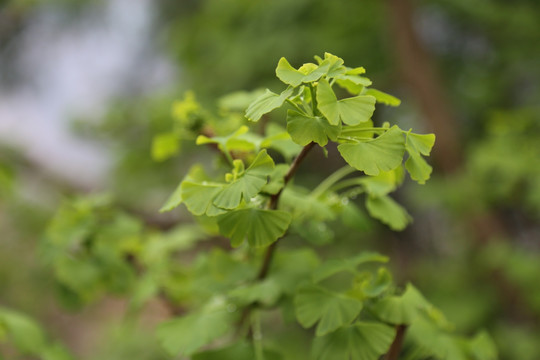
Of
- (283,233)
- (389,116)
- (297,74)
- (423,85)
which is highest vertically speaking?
(297,74)

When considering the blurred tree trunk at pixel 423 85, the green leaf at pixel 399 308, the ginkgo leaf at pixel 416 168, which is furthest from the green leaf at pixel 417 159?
the blurred tree trunk at pixel 423 85

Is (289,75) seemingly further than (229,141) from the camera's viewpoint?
No

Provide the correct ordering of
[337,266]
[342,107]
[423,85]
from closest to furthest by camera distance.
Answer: [342,107] → [337,266] → [423,85]

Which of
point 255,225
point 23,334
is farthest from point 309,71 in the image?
point 23,334

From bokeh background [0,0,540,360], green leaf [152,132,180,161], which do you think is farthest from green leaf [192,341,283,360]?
bokeh background [0,0,540,360]

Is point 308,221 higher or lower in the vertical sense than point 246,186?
lower

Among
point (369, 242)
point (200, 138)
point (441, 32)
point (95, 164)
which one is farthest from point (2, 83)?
point (200, 138)

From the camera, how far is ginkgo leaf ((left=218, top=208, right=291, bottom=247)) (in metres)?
0.39

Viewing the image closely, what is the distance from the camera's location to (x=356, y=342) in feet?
1.36

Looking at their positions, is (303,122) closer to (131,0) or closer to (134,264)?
(134,264)

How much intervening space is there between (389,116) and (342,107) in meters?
1.88

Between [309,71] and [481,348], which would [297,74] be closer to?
[309,71]

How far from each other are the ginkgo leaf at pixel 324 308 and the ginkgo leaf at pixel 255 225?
0.08 meters

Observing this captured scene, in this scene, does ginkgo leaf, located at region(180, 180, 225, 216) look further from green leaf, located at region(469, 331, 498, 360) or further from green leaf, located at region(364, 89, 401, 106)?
green leaf, located at region(469, 331, 498, 360)
